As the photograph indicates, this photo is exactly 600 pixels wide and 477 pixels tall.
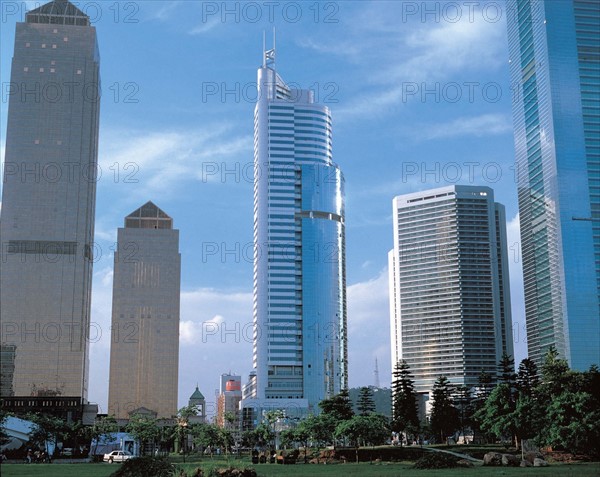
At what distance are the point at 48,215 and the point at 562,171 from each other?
12057 centimetres

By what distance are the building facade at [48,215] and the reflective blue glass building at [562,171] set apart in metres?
109

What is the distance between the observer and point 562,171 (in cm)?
17725

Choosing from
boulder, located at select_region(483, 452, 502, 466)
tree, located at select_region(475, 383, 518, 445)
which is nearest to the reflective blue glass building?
tree, located at select_region(475, 383, 518, 445)

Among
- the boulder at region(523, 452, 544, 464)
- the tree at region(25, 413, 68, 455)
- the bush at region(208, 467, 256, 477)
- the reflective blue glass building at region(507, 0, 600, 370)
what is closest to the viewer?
the bush at region(208, 467, 256, 477)

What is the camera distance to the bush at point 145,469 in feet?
141

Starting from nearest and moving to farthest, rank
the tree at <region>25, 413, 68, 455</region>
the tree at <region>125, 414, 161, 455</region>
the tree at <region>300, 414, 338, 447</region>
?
the tree at <region>300, 414, 338, 447</region>, the tree at <region>25, 413, 68, 455</region>, the tree at <region>125, 414, 161, 455</region>

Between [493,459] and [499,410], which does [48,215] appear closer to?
[499,410]

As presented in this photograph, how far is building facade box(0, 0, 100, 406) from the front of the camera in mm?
177500

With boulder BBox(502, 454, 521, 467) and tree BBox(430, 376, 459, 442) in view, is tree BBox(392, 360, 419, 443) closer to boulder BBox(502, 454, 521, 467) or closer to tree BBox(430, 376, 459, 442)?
tree BBox(430, 376, 459, 442)

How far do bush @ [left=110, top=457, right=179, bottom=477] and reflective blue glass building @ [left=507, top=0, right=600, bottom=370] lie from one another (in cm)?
13900

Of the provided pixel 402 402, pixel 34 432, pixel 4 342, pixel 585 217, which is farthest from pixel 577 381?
pixel 4 342

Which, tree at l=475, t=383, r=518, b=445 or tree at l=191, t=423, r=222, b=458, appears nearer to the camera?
tree at l=475, t=383, r=518, b=445

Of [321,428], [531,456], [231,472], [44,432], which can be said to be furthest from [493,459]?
[44,432]

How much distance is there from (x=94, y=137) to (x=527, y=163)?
357ft
